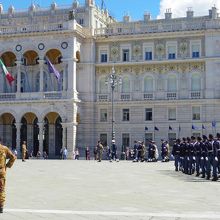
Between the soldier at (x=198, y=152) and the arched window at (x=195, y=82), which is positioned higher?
the arched window at (x=195, y=82)

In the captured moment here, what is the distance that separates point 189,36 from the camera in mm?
58312

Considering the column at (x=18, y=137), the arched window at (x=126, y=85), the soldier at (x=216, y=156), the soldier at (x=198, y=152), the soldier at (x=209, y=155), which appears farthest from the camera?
the arched window at (x=126, y=85)

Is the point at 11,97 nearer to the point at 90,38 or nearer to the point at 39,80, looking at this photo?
the point at 39,80

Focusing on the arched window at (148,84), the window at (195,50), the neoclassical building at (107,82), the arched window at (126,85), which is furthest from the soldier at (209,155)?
the arched window at (126,85)

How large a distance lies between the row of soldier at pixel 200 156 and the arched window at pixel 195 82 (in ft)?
89.7

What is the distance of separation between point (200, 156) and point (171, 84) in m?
34.0

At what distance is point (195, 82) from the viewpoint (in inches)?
2290

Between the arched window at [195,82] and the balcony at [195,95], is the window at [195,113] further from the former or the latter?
the arched window at [195,82]

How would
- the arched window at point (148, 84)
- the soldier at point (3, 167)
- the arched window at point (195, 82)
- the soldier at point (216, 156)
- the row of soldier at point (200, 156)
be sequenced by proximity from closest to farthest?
the soldier at point (3, 167) < the soldier at point (216, 156) < the row of soldier at point (200, 156) < the arched window at point (195, 82) < the arched window at point (148, 84)

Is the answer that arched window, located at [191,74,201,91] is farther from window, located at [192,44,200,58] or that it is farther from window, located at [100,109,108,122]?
window, located at [100,109,108,122]

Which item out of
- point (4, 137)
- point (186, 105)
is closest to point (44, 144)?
point (4, 137)

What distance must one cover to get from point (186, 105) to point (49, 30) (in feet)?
56.3

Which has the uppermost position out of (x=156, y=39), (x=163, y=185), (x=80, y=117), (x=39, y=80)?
(x=156, y=39)

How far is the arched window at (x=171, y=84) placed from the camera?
193 ft
